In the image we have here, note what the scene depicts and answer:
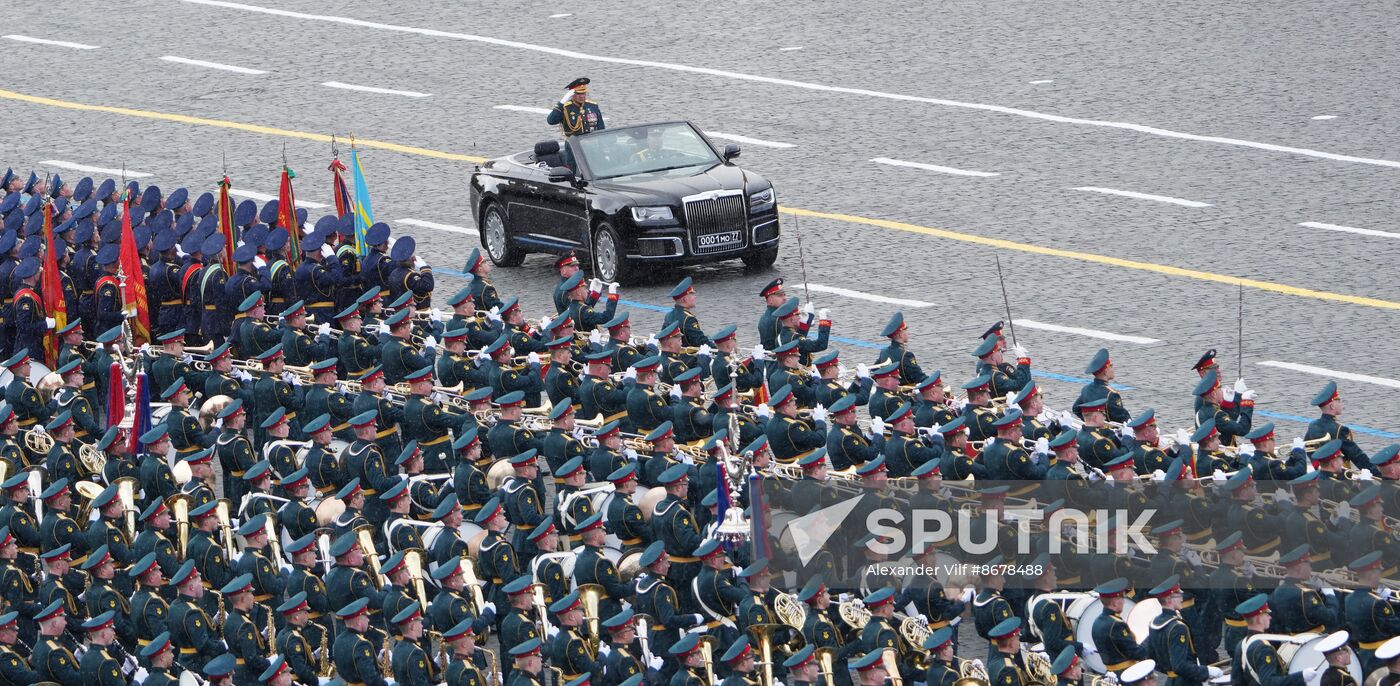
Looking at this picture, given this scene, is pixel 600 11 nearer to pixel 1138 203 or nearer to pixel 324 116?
pixel 324 116

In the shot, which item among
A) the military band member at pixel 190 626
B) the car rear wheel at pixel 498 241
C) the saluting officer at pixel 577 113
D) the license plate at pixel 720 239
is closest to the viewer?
the military band member at pixel 190 626

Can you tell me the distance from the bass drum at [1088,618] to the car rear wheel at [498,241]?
12.9 metres

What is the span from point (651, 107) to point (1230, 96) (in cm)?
771

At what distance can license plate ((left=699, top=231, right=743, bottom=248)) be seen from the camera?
25.9m

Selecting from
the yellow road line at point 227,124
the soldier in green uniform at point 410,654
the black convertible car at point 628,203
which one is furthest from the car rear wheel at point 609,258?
the soldier in green uniform at point 410,654

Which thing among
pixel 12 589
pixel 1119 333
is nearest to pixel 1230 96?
pixel 1119 333

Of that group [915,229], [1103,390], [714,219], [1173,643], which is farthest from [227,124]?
[1173,643]

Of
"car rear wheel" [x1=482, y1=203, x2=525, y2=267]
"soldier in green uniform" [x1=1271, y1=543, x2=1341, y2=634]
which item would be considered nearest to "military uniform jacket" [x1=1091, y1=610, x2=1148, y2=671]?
"soldier in green uniform" [x1=1271, y1=543, x2=1341, y2=634]

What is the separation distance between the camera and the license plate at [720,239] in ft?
84.9

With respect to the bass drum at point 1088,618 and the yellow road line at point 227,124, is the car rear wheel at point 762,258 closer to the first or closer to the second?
the yellow road line at point 227,124

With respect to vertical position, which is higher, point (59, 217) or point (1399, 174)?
point (59, 217)

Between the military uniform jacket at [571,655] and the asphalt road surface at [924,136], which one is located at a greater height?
the military uniform jacket at [571,655]

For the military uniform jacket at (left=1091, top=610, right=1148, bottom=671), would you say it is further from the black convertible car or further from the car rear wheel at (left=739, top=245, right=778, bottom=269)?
the car rear wheel at (left=739, top=245, right=778, bottom=269)

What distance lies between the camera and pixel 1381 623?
15266mm
